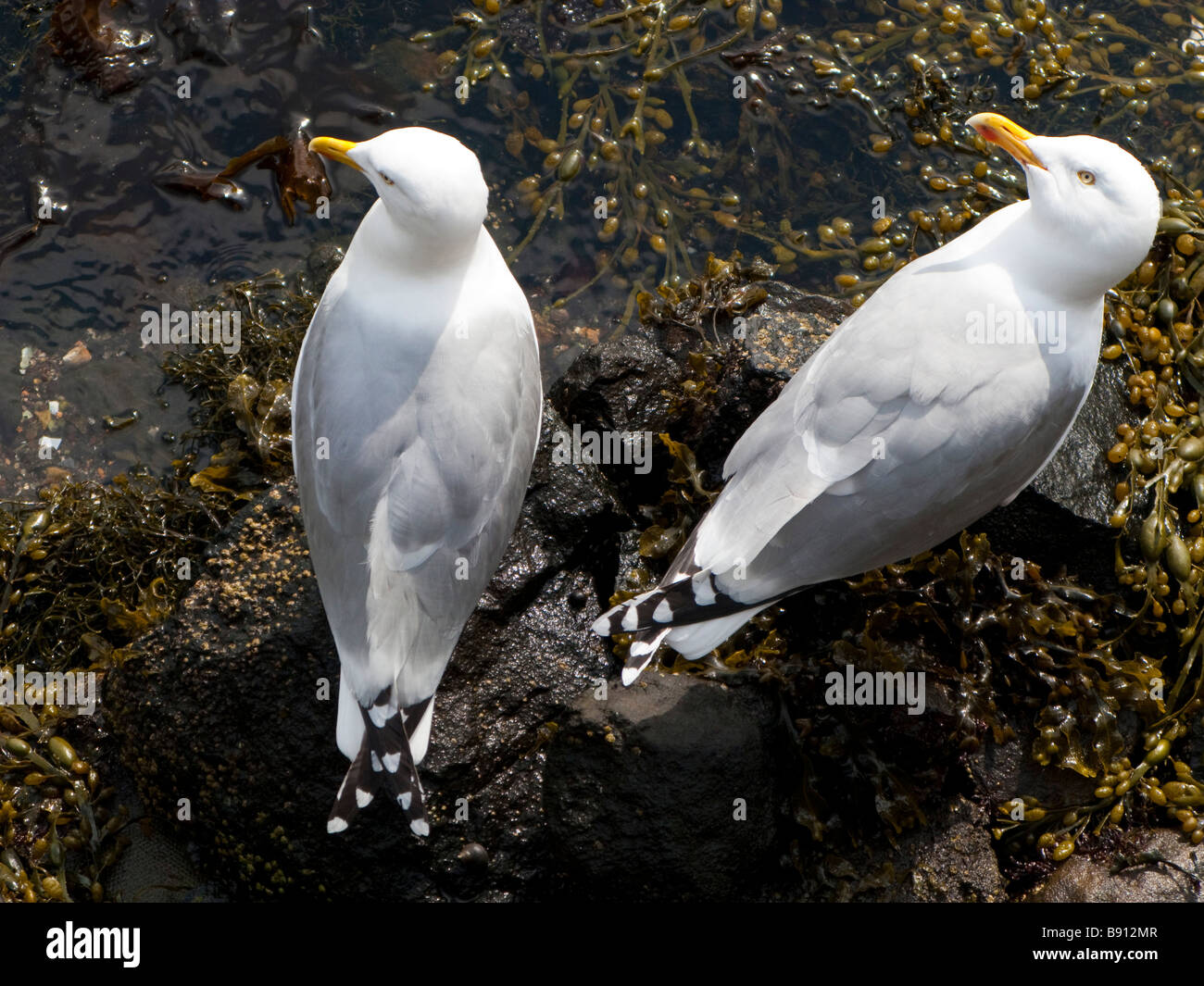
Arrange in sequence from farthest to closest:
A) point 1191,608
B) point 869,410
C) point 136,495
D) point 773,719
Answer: point 136,495 < point 1191,608 < point 773,719 < point 869,410

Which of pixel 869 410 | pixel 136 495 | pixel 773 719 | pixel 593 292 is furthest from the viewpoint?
pixel 593 292

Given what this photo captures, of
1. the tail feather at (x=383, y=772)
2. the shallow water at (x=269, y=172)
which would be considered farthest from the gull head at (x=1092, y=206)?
the tail feather at (x=383, y=772)

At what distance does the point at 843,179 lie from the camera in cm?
519

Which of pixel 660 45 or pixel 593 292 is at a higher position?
pixel 660 45

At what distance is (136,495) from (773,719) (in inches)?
107

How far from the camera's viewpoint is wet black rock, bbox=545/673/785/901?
3691 millimetres

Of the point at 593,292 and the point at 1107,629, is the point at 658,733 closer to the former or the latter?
the point at 1107,629

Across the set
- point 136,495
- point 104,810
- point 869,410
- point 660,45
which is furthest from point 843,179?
point 104,810
